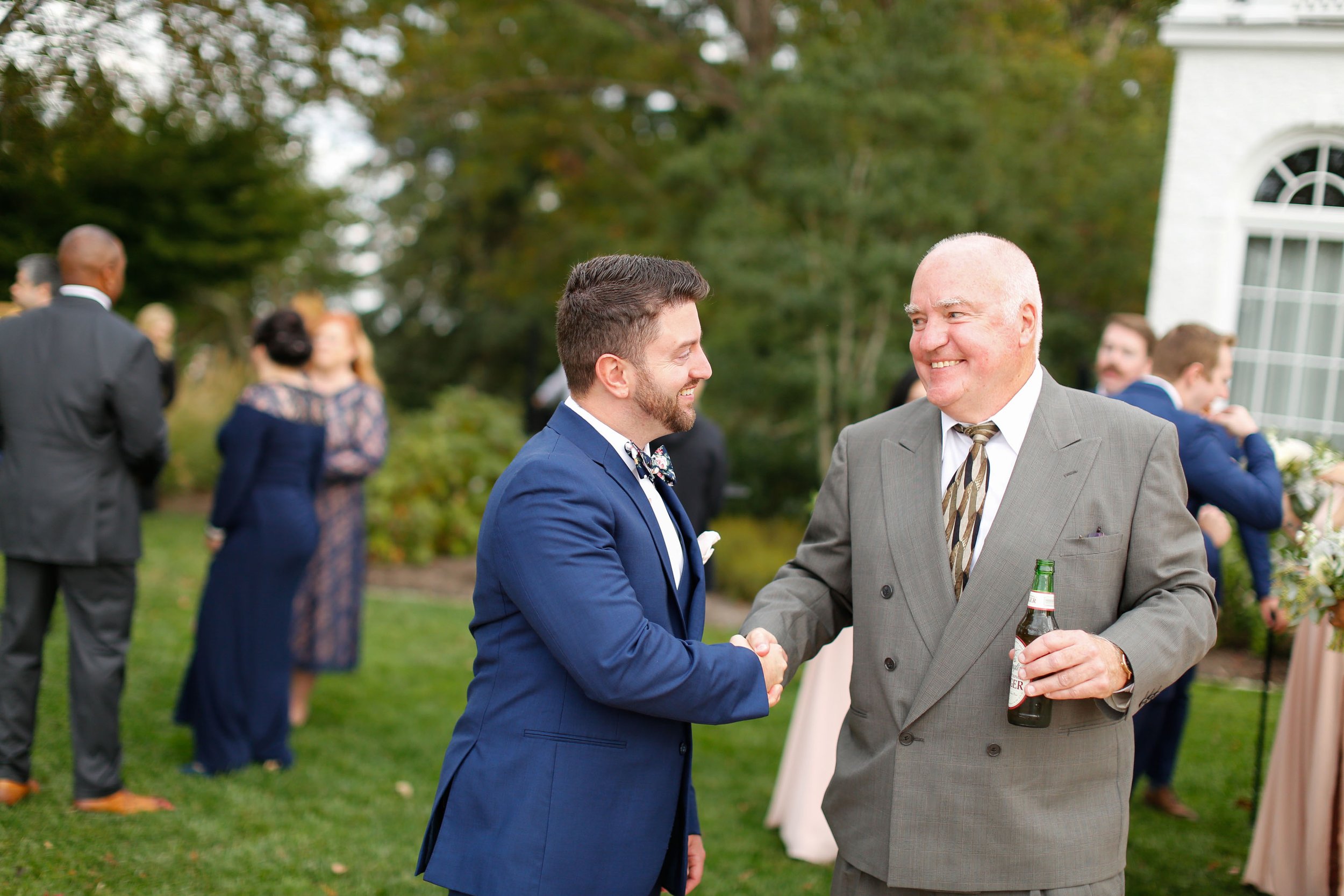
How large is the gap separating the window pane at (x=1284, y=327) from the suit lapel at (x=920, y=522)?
9.12 metres

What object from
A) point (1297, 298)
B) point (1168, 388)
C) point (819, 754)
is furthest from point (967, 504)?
point (1297, 298)

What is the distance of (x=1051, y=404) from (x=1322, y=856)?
3050 millimetres

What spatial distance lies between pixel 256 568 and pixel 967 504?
173 inches

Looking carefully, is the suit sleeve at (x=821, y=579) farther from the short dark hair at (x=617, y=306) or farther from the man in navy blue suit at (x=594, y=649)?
the short dark hair at (x=617, y=306)

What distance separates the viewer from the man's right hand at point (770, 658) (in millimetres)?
2666

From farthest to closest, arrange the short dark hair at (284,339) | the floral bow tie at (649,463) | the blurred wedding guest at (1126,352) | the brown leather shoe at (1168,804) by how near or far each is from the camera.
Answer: the brown leather shoe at (1168,804) → the short dark hair at (284,339) → the blurred wedding guest at (1126,352) → the floral bow tie at (649,463)

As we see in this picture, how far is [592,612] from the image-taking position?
92.4 inches

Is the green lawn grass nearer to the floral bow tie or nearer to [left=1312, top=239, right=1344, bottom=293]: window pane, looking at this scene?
the floral bow tie

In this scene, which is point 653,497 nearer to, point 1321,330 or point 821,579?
point 821,579

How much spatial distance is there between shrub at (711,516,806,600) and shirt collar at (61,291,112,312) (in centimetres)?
713

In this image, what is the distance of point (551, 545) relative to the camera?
238 centimetres

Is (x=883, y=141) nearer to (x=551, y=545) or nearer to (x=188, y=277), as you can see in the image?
(x=188, y=277)

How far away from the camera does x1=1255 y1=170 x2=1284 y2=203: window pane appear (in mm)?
10414

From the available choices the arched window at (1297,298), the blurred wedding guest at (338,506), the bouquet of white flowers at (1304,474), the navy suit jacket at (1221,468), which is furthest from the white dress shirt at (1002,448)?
the arched window at (1297,298)
